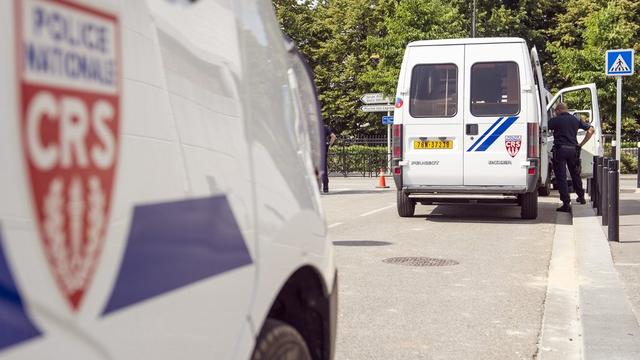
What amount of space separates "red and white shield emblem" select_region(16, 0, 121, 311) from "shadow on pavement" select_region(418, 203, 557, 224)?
11.1 meters

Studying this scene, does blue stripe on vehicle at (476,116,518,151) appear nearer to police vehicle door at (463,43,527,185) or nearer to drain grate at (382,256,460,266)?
police vehicle door at (463,43,527,185)

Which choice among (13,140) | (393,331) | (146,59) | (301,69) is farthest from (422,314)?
(13,140)

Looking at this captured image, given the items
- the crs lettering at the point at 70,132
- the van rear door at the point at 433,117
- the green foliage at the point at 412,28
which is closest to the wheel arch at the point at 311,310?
→ the crs lettering at the point at 70,132

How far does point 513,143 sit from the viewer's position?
1184 cm

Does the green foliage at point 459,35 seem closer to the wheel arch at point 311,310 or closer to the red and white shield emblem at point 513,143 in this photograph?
the red and white shield emblem at point 513,143

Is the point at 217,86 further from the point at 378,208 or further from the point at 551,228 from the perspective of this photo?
the point at 378,208

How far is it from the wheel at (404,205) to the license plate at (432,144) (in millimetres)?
821

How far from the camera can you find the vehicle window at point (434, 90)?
1220 cm

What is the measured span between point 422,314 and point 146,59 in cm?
436

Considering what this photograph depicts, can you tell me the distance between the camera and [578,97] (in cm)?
3334

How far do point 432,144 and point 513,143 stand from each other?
1129 millimetres

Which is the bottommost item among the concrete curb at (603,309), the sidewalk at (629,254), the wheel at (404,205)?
the sidewalk at (629,254)

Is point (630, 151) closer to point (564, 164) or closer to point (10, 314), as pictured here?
point (564, 164)

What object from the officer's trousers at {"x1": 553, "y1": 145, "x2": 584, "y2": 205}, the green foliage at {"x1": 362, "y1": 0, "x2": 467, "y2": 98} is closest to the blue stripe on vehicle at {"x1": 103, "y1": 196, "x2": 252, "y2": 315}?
the officer's trousers at {"x1": 553, "y1": 145, "x2": 584, "y2": 205}
